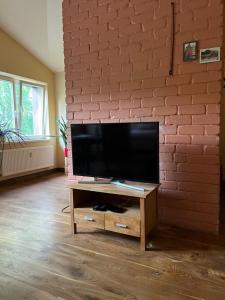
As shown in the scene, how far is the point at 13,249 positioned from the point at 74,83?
1.86 meters

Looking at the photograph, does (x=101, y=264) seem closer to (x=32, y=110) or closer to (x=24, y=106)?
(x=24, y=106)

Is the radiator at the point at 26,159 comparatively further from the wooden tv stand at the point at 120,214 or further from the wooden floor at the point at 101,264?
the wooden tv stand at the point at 120,214

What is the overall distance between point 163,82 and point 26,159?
3.33 meters

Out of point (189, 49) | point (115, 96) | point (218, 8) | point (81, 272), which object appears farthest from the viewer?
point (115, 96)

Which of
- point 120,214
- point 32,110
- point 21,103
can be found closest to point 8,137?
point 21,103

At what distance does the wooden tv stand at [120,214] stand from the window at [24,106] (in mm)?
2808

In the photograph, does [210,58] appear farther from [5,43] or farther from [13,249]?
[5,43]

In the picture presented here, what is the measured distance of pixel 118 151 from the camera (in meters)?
2.28

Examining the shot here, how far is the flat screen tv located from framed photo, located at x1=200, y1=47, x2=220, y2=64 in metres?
0.75

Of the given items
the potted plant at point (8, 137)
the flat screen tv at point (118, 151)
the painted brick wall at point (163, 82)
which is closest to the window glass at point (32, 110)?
the potted plant at point (8, 137)

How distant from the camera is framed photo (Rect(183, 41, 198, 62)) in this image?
2.20 m

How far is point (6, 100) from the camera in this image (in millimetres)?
4492

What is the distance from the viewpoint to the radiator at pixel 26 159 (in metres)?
4.37

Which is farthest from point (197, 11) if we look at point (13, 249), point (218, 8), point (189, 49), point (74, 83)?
point (13, 249)
